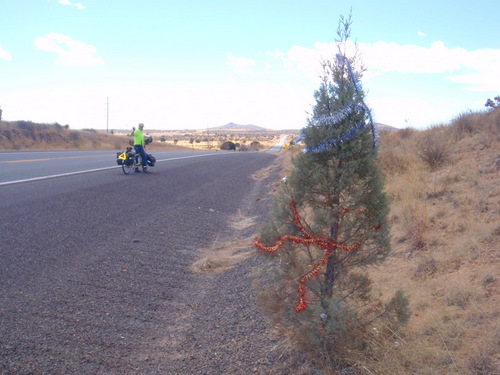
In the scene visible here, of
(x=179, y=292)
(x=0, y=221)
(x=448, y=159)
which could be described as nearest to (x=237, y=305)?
(x=179, y=292)

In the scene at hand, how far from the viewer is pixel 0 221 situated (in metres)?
7.37

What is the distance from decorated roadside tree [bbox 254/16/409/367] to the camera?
3.18 meters

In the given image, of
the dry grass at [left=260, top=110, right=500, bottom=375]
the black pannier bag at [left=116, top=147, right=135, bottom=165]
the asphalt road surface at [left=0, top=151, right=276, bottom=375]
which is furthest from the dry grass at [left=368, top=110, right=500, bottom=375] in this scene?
the black pannier bag at [left=116, top=147, right=135, bottom=165]

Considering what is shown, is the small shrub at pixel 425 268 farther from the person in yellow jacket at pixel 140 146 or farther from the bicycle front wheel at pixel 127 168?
the person in yellow jacket at pixel 140 146

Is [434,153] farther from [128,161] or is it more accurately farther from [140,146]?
[140,146]

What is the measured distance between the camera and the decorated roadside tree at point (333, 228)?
3182 millimetres

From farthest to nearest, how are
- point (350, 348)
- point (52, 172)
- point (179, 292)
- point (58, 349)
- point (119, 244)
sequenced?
1. point (52, 172)
2. point (119, 244)
3. point (179, 292)
4. point (58, 349)
5. point (350, 348)

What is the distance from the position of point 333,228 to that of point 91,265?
3862 millimetres

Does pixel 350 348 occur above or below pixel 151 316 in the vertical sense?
above

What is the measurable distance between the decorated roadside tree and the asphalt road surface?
1532 millimetres

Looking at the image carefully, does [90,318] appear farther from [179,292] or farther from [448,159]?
[448,159]

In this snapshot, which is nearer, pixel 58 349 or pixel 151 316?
pixel 58 349

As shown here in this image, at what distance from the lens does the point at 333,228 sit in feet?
11.1

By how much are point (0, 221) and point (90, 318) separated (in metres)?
3.92
